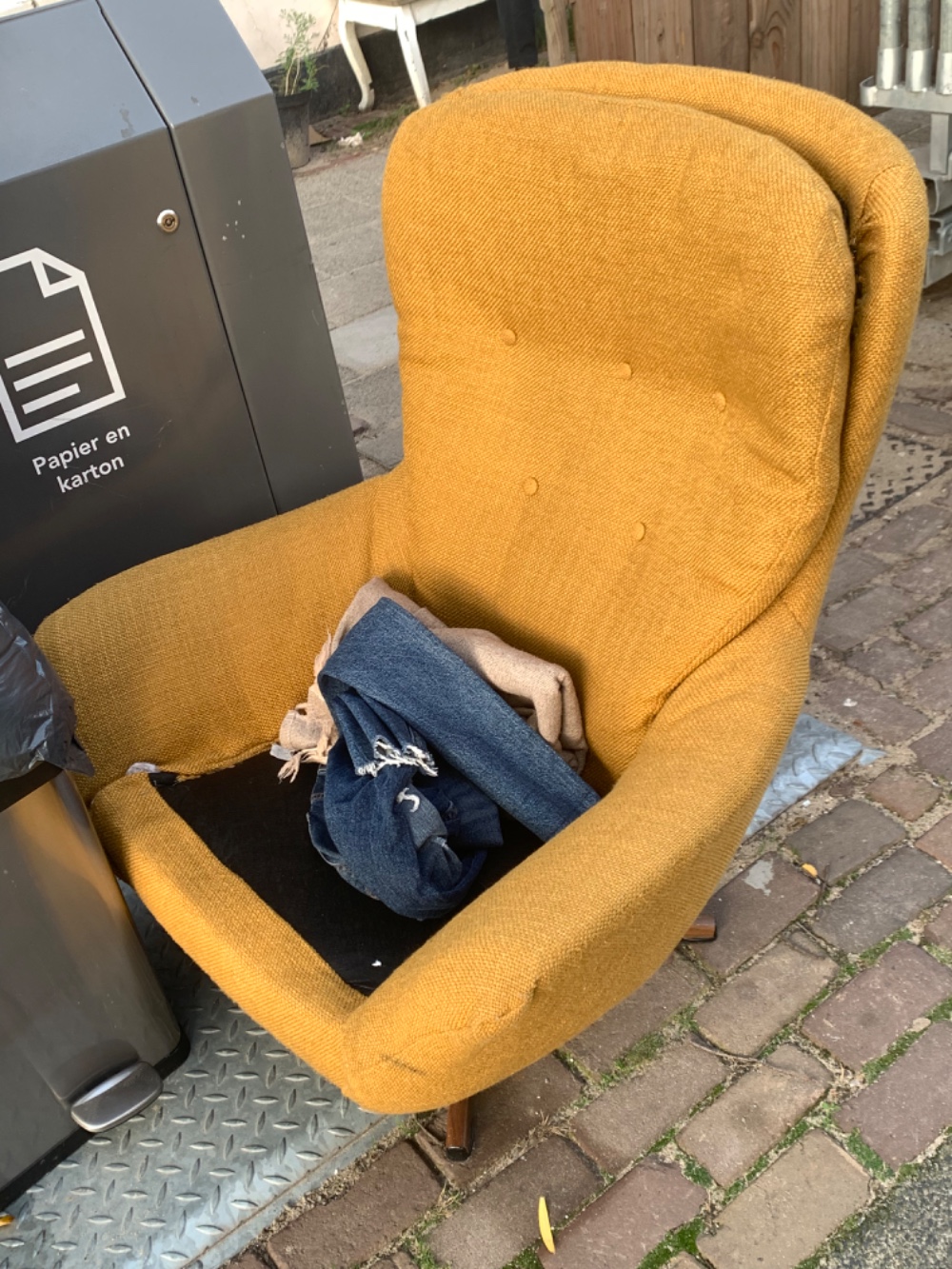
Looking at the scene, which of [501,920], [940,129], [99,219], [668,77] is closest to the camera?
[501,920]

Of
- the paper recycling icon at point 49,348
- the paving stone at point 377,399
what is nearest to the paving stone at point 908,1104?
the paper recycling icon at point 49,348

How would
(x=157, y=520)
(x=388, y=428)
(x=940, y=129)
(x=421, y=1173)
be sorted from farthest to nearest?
(x=388, y=428) → (x=940, y=129) → (x=157, y=520) → (x=421, y=1173)

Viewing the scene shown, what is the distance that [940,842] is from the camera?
2135mm

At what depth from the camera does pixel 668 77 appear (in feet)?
5.46

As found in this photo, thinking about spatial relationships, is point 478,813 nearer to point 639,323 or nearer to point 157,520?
point 639,323

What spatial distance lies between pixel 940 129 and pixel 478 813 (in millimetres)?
2585

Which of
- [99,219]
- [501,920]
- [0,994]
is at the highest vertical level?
[99,219]

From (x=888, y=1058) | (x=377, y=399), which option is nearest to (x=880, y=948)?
(x=888, y=1058)

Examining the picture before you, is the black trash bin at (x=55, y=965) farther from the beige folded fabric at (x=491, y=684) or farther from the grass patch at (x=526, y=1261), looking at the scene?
the grass patch at (x=526, y=1261)

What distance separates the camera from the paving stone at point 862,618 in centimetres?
261

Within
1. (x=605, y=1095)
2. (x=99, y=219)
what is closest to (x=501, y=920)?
(x=605, y=1095)

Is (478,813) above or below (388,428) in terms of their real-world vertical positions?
above

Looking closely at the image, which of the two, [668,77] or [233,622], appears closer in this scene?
[668,77]

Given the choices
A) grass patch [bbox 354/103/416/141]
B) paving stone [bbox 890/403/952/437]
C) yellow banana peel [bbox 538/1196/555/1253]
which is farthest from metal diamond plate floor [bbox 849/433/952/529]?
grass patch [bbox 354/103/416/141]
